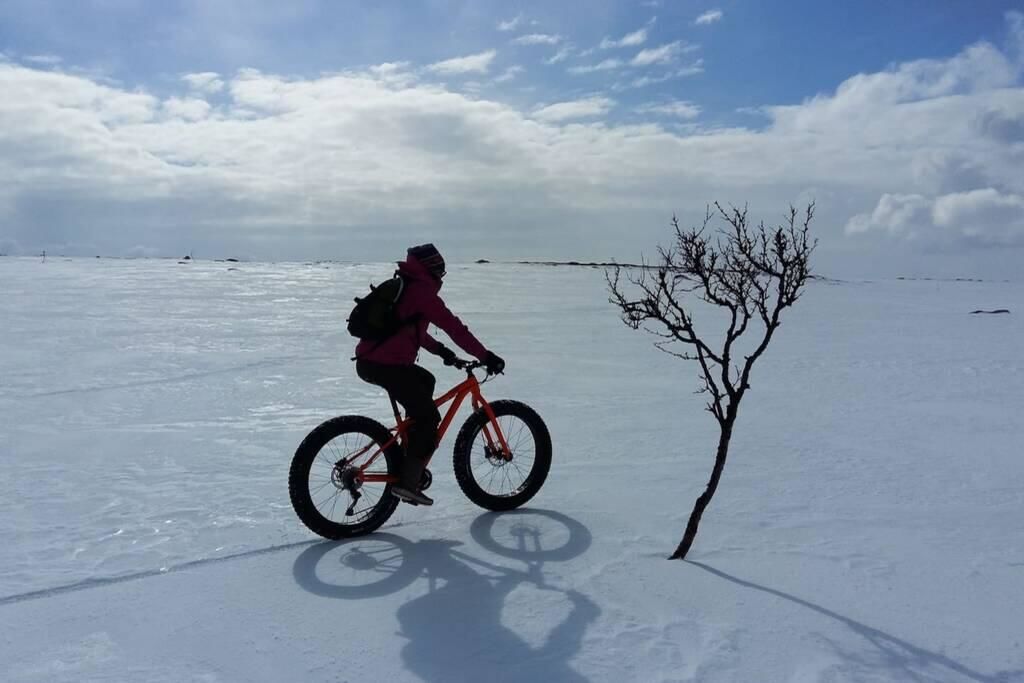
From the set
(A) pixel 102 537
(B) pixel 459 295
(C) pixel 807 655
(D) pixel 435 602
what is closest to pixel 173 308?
(B) pixel 459 295

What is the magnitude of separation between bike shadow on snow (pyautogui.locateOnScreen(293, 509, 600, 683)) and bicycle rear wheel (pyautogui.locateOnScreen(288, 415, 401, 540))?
13cm

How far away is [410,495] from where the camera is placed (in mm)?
4930

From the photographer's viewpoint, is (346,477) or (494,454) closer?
(346,477)

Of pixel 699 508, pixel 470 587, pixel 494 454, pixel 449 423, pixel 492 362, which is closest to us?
pixel 470 587

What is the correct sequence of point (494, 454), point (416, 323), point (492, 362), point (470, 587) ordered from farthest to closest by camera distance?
point (494, 454), point (492, 362), point (416, 323), point (470, 587)

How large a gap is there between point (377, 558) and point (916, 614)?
3039mm

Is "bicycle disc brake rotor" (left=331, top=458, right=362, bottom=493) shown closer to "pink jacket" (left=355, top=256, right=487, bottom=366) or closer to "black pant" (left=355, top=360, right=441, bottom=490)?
"black pant" (left=355, top=360, right=441, bottom=490)

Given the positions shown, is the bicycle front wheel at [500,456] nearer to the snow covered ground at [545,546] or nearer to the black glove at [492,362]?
the snow covered ground at [545,546]

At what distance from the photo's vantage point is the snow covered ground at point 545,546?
3.38 metres

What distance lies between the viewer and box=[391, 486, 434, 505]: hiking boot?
194 inches

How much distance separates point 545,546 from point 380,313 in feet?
6.09

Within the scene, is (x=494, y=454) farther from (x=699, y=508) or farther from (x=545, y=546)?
(x=699, y=508)

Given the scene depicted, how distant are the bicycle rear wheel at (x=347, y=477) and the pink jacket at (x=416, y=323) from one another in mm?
464

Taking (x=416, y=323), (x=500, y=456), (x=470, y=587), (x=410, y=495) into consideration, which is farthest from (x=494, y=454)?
(x=470, y=587)
